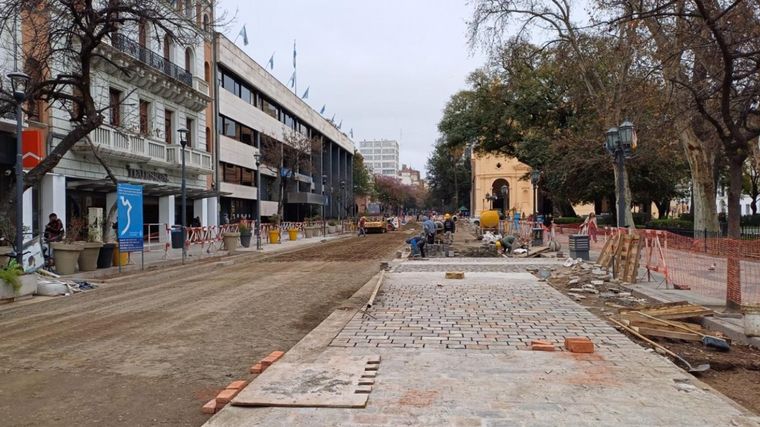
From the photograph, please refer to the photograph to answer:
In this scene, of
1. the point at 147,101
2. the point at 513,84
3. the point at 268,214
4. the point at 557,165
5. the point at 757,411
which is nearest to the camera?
the point at 757,411

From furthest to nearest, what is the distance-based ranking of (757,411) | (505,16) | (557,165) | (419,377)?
(557,165), (505,16), (419,377), (757,411)

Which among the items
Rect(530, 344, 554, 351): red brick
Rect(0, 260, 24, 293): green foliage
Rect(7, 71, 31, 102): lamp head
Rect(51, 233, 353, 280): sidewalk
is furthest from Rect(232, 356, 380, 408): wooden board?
Rect(51, 233, 353, 280): sidewalk

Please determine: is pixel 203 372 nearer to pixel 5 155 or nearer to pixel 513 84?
pixel 5 155

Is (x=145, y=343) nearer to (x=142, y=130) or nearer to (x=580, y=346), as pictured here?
(x=580, y=346)

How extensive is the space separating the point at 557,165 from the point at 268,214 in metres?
27.8

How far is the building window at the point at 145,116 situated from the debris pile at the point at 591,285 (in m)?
20.9

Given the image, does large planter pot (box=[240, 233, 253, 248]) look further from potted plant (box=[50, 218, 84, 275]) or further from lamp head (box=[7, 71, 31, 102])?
lamp head (box=[7, 71, 31, 102])

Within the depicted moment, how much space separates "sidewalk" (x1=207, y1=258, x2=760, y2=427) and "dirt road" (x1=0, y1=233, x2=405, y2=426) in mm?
727

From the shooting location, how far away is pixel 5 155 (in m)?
19.7

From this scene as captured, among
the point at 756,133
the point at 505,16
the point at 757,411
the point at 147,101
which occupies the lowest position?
the point at 757,411

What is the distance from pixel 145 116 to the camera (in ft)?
92.5

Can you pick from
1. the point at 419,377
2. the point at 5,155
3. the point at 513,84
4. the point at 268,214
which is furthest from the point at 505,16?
the point at 268,214

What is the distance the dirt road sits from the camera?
482 cm

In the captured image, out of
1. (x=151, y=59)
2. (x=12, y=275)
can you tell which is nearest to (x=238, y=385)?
(x=12, y=275)
